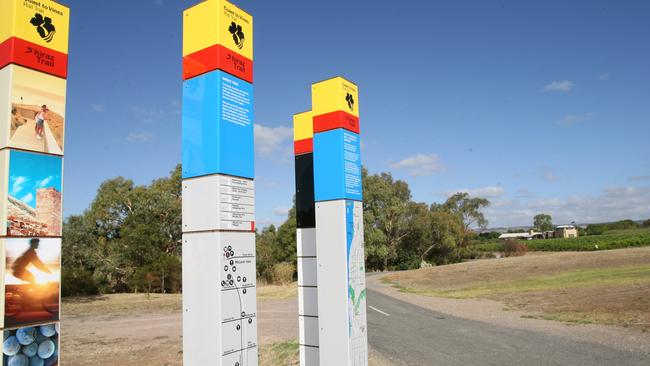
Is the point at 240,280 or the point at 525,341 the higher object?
the point at 240,280

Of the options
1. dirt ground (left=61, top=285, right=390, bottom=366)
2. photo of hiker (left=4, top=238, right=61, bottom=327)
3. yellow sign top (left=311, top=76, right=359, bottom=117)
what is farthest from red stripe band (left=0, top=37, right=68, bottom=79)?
dirt ground (left=61, top=285, right=390, bottom=366)

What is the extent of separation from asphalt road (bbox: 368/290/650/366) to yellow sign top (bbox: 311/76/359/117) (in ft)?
17.2

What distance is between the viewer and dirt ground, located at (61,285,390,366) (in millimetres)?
9914

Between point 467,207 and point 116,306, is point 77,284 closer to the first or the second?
point 116,306

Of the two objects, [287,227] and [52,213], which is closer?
[52,213]

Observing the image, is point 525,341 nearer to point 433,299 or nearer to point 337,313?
point 337,313

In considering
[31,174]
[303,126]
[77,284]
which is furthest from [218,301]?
[77,284]

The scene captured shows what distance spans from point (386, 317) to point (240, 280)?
40.2ft

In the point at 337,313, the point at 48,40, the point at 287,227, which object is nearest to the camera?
the point at 48,40

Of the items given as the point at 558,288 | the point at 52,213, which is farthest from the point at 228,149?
the point at 558,288

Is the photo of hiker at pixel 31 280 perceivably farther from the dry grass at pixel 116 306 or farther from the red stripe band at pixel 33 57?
the dry grass at pixel 116 306

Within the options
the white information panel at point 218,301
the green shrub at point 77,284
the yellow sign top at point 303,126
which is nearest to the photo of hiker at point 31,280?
the white information panel at point 218,301

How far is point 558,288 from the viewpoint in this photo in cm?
2255

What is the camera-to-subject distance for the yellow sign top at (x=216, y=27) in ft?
14.5
